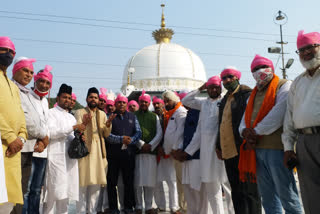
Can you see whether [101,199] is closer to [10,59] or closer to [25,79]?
[25,79]

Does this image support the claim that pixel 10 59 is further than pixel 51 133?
No

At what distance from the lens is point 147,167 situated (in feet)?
18.6

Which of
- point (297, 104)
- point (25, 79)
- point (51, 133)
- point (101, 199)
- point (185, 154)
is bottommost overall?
point (101, 199)

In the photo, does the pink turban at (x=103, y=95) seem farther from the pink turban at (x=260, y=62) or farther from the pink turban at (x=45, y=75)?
the pink turban at (x=260, y=62)

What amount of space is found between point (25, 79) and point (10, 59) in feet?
2.53

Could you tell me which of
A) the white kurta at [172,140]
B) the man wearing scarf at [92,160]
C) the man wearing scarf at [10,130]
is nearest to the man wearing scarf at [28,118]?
the man wearing scarf at [10,130]

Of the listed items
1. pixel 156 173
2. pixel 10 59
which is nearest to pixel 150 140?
pixel 156 173

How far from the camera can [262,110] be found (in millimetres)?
3361

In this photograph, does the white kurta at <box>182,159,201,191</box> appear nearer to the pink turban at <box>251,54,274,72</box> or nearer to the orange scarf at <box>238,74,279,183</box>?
the orange scarf at <box>238,74,279,183</box>

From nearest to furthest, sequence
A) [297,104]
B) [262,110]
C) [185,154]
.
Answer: [297,104], [262,110], [185,154]

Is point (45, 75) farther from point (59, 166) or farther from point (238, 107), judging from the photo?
point (238, 107)

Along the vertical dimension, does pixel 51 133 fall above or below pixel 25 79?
below

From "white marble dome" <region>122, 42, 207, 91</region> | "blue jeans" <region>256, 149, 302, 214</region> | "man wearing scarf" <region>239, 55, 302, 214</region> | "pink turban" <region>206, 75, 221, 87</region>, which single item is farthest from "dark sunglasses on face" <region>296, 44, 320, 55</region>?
"white marble dome" <region>122, 42, 207, 91</region>

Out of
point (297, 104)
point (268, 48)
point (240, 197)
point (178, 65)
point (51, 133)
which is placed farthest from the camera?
point (178, 65)
